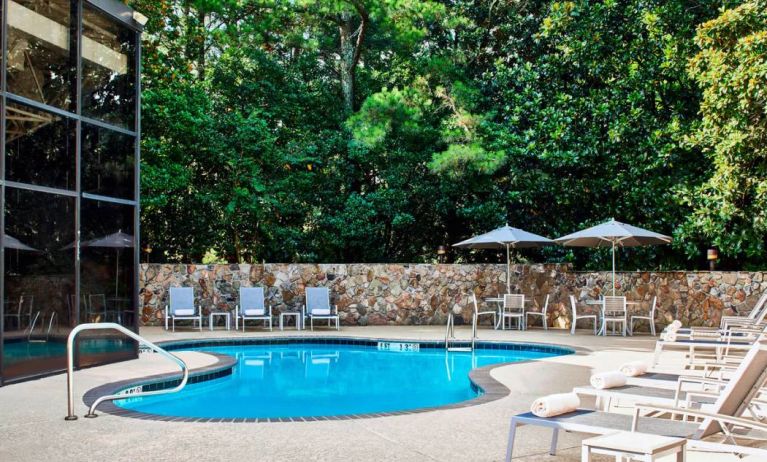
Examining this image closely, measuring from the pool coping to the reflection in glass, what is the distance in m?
1.42

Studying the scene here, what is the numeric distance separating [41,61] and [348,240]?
11415 mm

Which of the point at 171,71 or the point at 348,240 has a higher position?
the point at 171,71

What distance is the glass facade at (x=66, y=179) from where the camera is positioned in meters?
7.63

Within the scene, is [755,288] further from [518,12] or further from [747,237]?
[518,12]

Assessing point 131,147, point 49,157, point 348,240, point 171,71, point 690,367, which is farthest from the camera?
point 348,240

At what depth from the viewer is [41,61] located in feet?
26.6

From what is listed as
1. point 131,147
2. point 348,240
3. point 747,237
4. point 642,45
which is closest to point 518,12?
point 642,45

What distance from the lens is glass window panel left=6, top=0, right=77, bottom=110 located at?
25.2 ft

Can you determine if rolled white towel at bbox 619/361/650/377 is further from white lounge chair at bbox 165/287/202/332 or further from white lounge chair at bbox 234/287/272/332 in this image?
white lounge chair at bbox 165/287/202/332

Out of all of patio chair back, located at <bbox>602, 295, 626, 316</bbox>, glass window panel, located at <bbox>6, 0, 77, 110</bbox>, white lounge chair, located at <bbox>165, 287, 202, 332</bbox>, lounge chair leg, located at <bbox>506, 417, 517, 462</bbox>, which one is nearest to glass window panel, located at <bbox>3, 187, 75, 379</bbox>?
glass window panel, located at <bbox>6, 0, 77, 110</bbox>

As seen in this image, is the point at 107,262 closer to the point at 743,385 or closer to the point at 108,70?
the point at 108,70

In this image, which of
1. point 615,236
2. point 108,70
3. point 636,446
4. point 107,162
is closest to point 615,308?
point 615,236

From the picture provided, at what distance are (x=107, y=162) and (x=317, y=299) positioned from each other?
6.76 metres

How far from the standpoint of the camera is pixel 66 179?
8422mm
